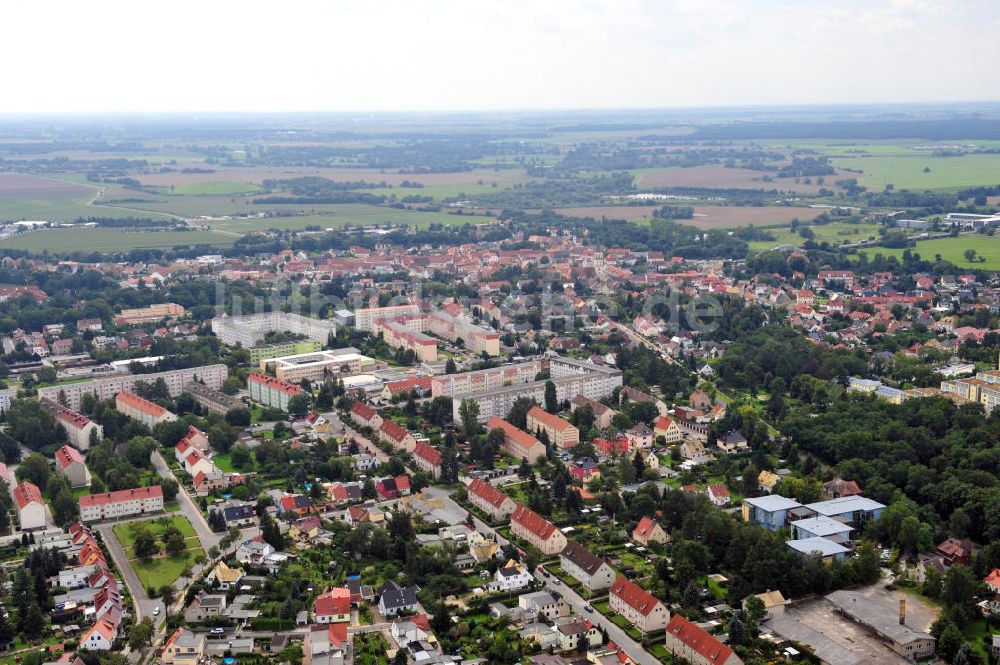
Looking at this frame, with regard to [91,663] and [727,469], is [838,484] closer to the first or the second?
[727,469]

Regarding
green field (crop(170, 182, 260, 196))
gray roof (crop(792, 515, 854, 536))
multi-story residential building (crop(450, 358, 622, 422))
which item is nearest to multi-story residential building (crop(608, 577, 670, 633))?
gray roof (crop(792, 515, 854, 536))

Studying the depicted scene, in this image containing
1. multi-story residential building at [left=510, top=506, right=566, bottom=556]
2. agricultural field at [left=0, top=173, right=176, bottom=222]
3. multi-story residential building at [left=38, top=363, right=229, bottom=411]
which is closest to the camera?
multi-story residential building at [left=510, top=506, right=566, bottom=556]

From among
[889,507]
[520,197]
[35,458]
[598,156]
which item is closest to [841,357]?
[889,507]

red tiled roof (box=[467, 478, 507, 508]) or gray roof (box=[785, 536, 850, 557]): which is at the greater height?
gray roof (box=[785, 536, 850, 557])

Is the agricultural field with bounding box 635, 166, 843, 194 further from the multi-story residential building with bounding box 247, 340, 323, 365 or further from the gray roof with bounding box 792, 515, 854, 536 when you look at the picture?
the gray roof with bounding box 792, 515, 854, 536

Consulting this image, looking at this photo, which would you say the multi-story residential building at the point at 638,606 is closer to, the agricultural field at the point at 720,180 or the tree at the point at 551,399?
the tree at the point at 551,399

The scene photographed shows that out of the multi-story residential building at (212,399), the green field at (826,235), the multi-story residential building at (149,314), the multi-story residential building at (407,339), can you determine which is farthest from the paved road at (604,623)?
the green field at (826,235)
